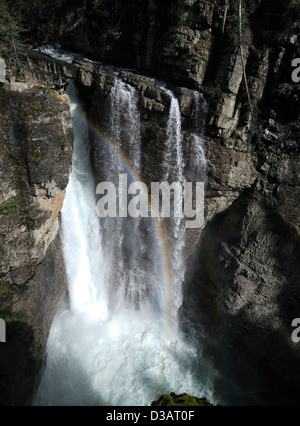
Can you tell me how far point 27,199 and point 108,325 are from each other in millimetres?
8353

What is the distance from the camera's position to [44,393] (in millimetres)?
11539

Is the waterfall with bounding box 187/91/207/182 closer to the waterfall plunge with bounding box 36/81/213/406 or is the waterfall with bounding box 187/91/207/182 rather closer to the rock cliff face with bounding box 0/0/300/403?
the rock cliff face with bounding box 0/0/300/403

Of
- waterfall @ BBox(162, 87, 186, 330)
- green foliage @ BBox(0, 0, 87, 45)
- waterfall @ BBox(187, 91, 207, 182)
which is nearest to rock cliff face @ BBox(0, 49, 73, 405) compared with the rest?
green foliage @ BBox(0, 0, 87, 45)

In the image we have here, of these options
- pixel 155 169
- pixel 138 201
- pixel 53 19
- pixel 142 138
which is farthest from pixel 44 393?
pixel 53 19

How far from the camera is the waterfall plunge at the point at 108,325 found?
39.5 ft

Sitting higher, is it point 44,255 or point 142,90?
point 142,90

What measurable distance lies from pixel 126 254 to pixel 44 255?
5172 millimetres

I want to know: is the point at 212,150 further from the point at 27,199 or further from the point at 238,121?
the point at 27,199

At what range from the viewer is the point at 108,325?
47.8 ft

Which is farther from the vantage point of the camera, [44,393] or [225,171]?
[225,171]

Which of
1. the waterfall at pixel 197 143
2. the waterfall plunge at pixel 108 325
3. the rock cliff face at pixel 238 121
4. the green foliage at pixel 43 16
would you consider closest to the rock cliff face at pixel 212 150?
the rock cliff face at pixel 238 121

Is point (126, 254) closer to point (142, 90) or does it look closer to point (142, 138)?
point (142, 138)

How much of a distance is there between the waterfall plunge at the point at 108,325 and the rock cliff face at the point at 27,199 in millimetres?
1711
